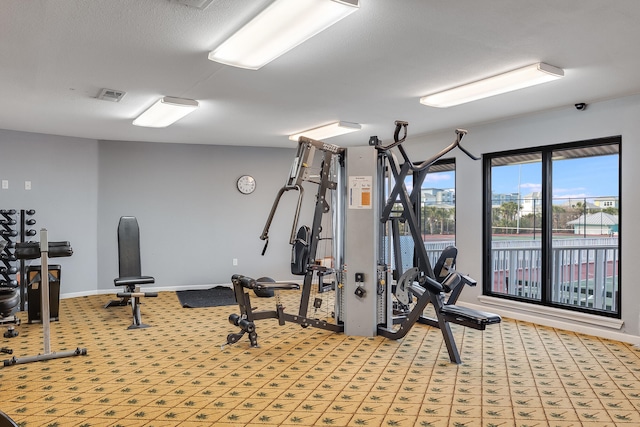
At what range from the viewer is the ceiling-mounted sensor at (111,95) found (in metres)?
4.21

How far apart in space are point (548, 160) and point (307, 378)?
3.76 metres

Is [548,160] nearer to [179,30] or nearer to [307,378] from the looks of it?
[307,378]

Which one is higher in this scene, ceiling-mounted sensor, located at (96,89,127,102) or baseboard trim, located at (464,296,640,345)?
ceiling-mounted sensor, located at (96,89,127,102)

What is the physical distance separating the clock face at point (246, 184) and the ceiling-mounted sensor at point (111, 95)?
11.4 feet

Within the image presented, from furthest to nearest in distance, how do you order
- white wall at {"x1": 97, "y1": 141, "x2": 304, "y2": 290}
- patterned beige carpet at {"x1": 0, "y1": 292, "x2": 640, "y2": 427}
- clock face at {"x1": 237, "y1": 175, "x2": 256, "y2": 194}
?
clock face at {"x1": 237, "y1": 175, "x2": 256, "y2": 194} < white wall at {"x1": 97, "y1": 141, "x2": 304, "y2": 290} < patterned beige carpet at {"x1": 0, "y1": 292, "x2": 640, "y2": 427}

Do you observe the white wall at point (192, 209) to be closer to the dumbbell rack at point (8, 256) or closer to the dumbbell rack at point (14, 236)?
the dumbbell rack at point (14, 236)

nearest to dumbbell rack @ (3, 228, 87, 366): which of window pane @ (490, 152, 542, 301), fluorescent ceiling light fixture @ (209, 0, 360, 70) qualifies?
fluorescent ceiling light fixture @ (209, 0, 360, 70)

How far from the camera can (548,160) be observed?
5254 millimetres

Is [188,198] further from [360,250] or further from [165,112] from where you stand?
[360,250]

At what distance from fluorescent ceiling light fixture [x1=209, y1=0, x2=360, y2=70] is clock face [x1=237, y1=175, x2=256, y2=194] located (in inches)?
184

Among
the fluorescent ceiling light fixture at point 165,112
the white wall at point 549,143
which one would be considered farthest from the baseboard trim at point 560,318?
the fluorescent ceiling light fixture at point 165,112

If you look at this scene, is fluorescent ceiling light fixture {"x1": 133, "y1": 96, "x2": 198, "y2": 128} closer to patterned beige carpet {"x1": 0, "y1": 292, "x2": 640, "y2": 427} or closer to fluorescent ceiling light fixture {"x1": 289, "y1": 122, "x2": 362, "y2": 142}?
fluorescent ceiling light fixture {"x1": 289, "y1": 122, "x2": 362, "y2": 142}

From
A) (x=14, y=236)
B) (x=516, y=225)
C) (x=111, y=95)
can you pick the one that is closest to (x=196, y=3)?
(x=111, y=95)

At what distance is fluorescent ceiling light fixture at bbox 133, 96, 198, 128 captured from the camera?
455cm
